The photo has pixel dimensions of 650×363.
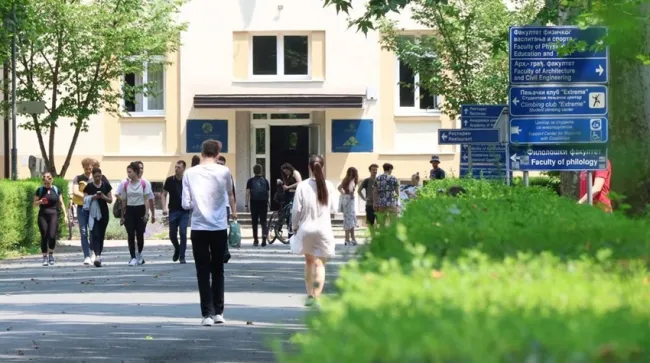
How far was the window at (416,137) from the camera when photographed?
4459 cm

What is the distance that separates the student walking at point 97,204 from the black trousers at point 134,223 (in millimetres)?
391

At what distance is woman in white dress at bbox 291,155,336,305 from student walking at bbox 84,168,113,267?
915 cm

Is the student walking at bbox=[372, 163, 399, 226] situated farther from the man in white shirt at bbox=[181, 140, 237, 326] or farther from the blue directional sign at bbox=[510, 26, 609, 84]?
the man in white shirt at bbox=[181, 140, 237, 326]

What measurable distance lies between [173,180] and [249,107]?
1774 cm

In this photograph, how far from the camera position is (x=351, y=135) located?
44.2 metres

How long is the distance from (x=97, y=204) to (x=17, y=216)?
522cm

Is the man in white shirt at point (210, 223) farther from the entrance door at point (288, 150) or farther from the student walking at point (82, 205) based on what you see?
the entrance door at point (288, 150)

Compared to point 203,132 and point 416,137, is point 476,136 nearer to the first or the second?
point 416,137

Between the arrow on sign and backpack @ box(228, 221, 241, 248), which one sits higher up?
the arrow on sign

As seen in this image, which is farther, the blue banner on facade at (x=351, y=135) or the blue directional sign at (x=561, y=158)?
the blue banner on facade at (x=351, y=135)

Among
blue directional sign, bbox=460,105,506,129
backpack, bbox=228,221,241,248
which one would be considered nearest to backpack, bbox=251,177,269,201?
blue directional sign, bbox=460,105,506,129

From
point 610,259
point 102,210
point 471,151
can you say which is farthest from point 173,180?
point 610,259

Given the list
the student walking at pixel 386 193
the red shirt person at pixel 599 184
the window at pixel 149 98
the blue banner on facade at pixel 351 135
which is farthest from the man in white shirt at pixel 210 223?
the window at pixel 149 98

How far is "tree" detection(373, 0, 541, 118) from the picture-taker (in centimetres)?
3734
